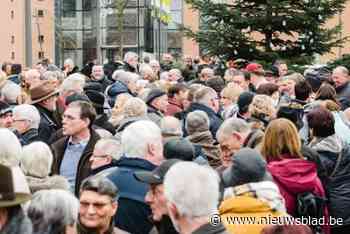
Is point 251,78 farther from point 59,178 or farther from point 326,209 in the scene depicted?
point 59,178

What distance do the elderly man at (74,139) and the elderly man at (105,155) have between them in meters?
0.87

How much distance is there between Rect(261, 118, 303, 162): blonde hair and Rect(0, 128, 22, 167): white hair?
85.1 inches

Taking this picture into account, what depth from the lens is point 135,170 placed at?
6.37 metres

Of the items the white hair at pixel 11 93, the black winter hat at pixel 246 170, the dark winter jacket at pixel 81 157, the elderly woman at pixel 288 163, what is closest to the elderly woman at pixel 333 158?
the elderly woman at pixel 288 163

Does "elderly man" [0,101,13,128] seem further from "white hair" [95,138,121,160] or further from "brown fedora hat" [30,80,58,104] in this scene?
"white hair" [95,138,121,160]

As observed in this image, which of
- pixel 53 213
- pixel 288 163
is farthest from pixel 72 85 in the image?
pixel 53 213

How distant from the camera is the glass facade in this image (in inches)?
1885

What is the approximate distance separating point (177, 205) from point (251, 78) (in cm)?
1006

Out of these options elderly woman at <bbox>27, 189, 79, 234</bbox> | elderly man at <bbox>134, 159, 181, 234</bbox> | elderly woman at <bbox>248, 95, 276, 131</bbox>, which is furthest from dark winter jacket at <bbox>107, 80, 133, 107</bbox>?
elderly woman at <bbox>27, 189, 79, 234</bbox>

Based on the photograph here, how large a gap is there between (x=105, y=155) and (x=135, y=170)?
0.90 meters

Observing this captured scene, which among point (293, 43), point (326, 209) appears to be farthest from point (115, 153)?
point (293, 43)

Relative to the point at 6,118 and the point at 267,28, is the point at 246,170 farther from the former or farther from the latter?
the point at 267,28

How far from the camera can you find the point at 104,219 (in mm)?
5555

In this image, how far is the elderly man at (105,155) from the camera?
282 inches
